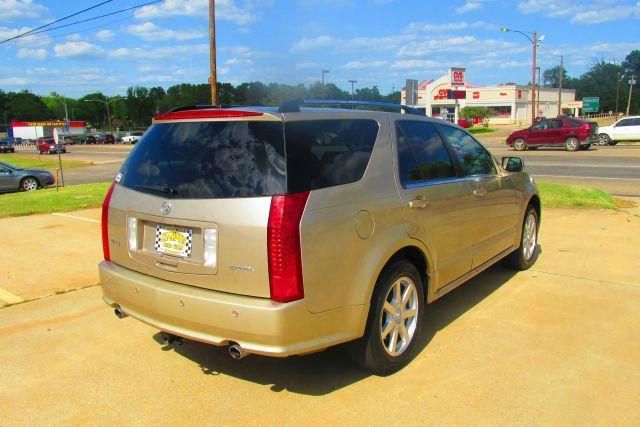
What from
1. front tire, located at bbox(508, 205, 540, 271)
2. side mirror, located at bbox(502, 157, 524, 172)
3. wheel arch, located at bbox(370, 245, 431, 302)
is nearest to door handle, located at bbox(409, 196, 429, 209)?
wheel arch, located at bbox(370, 245, 431, 302)

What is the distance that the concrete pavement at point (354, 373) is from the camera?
311cm

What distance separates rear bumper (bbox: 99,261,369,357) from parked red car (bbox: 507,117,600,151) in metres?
26.1

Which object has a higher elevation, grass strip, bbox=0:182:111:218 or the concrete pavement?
grass strip, bbox=0:182:111:218

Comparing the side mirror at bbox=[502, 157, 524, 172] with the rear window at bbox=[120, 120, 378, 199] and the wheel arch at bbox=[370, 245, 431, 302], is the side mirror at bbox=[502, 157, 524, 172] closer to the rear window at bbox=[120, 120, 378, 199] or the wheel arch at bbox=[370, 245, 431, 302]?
the wheel arch at bbox=[370, 245, 431, 302]

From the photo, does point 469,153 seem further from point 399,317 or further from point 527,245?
point 399,317

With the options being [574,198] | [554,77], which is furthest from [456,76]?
[554,77]

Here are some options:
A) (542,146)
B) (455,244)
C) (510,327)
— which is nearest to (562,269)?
(510,327)

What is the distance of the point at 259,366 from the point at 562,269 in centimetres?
382

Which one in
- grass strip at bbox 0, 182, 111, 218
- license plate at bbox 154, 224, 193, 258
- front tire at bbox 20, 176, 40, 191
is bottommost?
front tire at bbox 20, 176, 40, 191

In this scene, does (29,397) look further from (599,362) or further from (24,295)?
(599,362)

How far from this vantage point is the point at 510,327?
169 inches

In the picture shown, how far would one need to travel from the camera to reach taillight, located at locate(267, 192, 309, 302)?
2.81 metres

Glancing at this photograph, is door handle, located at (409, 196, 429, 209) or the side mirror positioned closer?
door handle, located at (409, 196, 429, 209)

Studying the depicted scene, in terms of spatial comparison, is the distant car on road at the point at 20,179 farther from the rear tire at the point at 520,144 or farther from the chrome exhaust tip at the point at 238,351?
the rear tire at the point at 520,144
